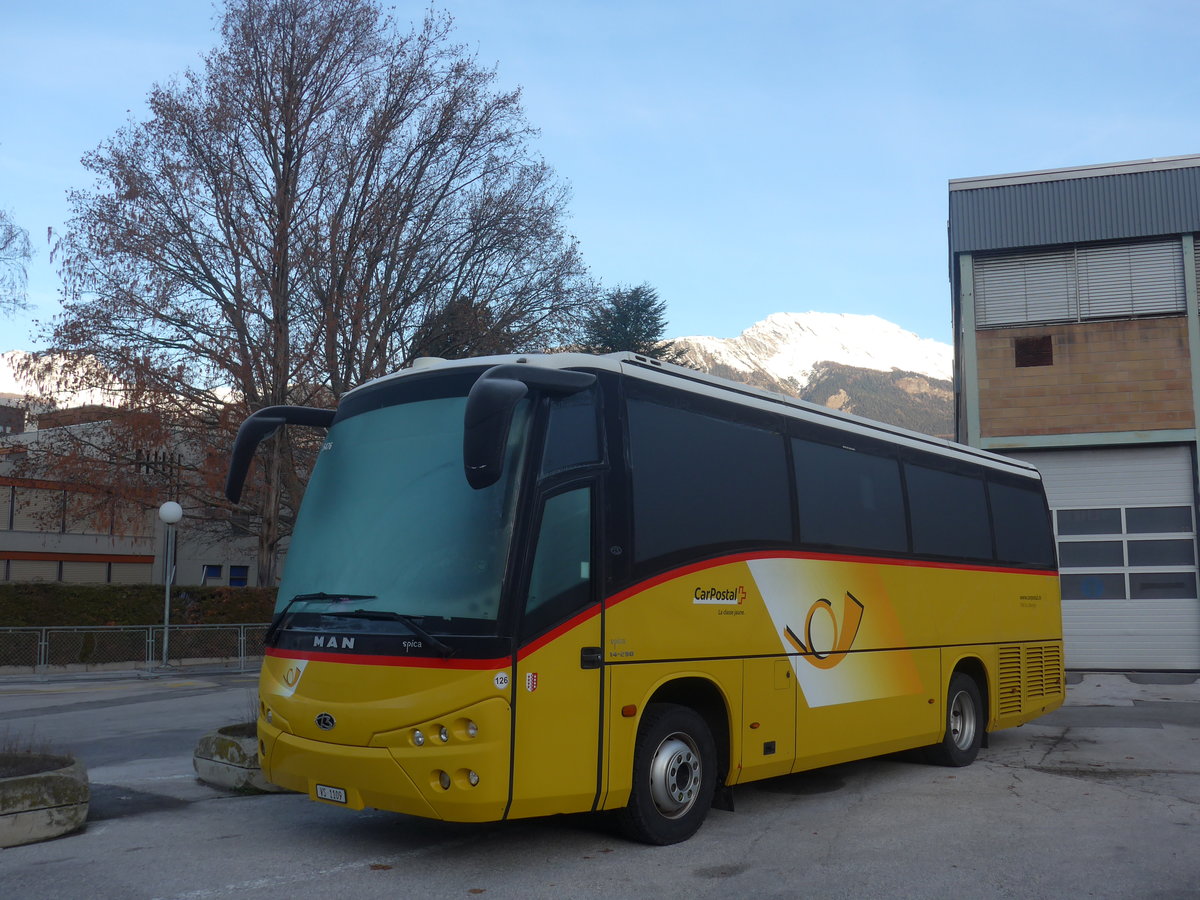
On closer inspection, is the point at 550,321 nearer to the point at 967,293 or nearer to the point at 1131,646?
the point at 967,293

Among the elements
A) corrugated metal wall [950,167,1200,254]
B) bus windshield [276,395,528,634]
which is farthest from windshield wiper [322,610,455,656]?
corrugated metal wall [950,167,1200,254]

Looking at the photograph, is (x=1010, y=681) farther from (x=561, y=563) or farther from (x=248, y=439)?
(x=248, y=439)

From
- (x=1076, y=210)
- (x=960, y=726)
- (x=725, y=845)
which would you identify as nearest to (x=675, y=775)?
(x=725, y=845)

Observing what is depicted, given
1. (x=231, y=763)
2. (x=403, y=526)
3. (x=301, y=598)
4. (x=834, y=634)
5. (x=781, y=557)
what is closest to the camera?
(x=403, y=526)

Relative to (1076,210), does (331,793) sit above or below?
below

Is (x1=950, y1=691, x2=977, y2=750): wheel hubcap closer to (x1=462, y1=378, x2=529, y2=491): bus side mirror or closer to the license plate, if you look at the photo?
the license plate

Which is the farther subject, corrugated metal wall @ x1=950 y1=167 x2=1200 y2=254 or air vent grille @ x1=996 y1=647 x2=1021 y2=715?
corrugated metal wall @ x1=950 y1=167 x2=1200 y2=254

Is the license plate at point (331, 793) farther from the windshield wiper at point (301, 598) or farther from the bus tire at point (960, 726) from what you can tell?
the bus tire at point (960, 726)

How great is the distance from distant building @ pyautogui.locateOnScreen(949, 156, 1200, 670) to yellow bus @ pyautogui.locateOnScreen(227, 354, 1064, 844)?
45.2 feet

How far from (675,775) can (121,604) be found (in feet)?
79.3

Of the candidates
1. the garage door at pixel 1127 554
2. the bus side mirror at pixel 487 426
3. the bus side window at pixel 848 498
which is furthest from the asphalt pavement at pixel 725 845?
the garage door at pixel 1127 554

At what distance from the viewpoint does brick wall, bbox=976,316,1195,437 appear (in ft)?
71.1

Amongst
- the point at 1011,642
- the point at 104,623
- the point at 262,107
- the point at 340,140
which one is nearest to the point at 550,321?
the point at 340,140

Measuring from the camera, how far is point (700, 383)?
28.2 feet
